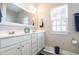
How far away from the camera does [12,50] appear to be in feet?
4.37

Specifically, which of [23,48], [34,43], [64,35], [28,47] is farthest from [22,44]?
[64,35]

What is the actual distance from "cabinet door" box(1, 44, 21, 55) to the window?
0.90 metres

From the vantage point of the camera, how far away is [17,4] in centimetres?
184

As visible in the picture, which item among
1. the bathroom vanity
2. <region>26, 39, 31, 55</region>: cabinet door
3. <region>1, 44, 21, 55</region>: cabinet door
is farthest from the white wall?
<region>1, 44, 21, 55</region>: cabinet door

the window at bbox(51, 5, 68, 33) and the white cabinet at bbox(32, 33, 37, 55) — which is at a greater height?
the window at bbox(51, 5, 68, 33)

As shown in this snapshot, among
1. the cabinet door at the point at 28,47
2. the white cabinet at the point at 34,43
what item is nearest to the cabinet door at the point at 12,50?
the cabinet door at the point at 28,47

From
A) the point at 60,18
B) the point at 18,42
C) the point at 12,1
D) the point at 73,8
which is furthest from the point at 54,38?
the point at 12,1

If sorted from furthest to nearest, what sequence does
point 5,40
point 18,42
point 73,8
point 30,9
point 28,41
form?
point 30,9, point 73,8, point 28,41, point 18,42, point 5,40

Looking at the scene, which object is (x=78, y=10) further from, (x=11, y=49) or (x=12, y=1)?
(x=11, y=49)

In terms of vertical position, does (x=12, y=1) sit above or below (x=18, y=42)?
above

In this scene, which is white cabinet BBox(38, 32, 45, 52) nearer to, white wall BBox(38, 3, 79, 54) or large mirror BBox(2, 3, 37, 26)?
white wall BBox(38, 3, 79, 54)

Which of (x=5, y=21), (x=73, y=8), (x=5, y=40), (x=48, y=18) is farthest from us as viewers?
(x=48, y=18)

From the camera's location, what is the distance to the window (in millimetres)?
1905

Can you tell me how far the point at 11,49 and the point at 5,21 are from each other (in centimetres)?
56
